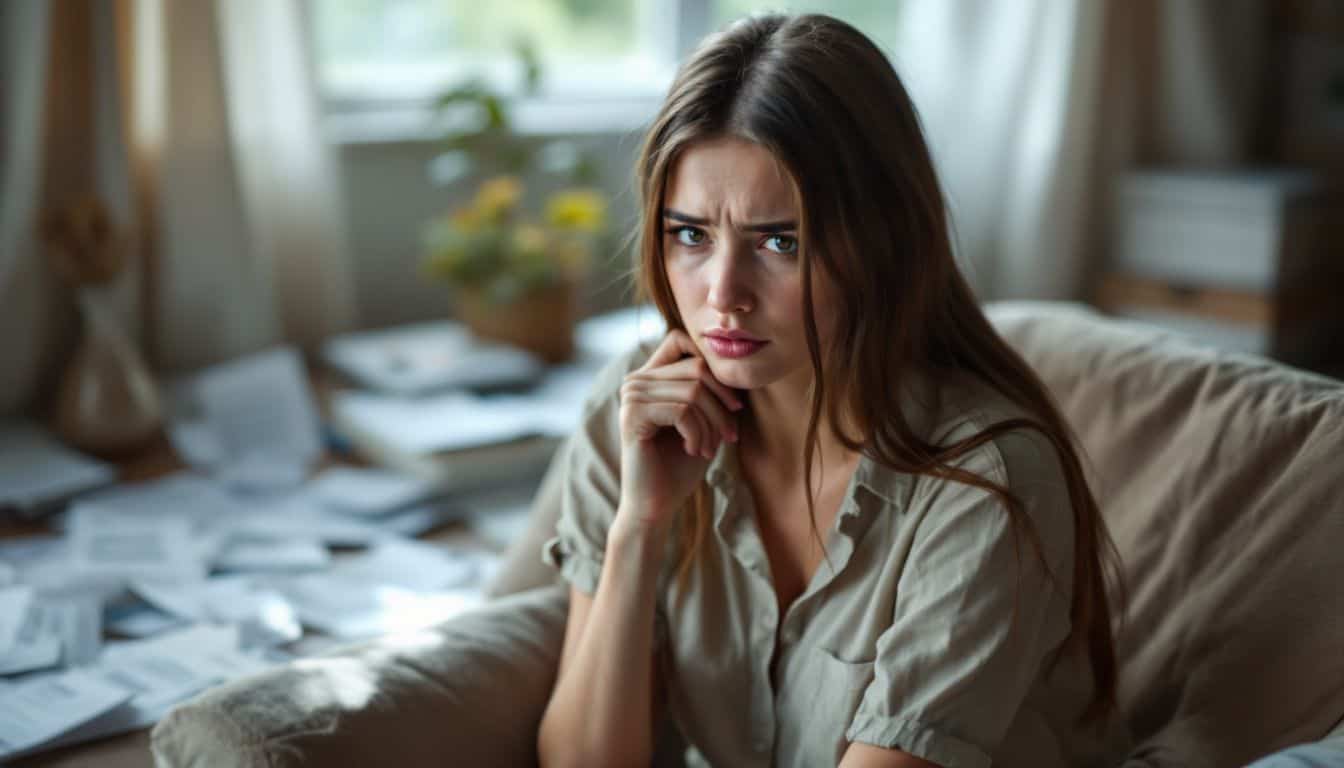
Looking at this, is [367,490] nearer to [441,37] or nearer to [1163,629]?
[1163,629]

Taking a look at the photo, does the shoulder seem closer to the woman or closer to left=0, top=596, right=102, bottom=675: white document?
the woman

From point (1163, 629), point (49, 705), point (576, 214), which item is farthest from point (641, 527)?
point (576, 214)

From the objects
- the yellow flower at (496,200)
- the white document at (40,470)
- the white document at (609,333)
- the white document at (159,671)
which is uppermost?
the yellow flower at (496,200)

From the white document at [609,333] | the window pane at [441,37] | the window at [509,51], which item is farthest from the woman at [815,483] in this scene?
the window pane at [441,37]

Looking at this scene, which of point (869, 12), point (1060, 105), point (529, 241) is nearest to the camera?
point (529, 241)

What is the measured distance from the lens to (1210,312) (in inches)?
109

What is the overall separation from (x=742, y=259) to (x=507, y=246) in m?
1.19

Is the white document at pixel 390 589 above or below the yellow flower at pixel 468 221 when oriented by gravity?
below

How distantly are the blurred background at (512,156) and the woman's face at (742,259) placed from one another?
527 millimetres

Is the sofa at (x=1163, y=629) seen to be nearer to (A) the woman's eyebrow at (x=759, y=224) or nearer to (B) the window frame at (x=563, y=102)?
(A) the woman's eyebrow at (x=759, y=224)

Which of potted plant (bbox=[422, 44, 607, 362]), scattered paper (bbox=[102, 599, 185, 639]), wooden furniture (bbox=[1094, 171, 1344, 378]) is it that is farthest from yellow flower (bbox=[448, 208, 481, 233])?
wooden furniture (bbox=[1094, 171, 1344, 378])

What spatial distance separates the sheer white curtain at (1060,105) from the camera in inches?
118

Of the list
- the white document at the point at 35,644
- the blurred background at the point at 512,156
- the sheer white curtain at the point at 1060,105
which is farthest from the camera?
the sheer white curtain at the point at 1060,105

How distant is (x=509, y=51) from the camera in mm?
2781
